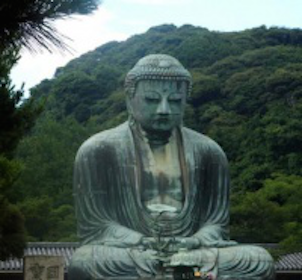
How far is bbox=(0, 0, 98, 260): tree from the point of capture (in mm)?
5250

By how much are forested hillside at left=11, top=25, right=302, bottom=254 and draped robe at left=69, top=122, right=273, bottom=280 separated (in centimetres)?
473

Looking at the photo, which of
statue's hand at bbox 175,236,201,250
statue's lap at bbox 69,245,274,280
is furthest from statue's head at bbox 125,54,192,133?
statue's lap at bbox 69,245,274,280

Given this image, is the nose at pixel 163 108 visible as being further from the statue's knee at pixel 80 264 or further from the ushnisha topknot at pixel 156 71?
the statue's knee at pixel 80 264

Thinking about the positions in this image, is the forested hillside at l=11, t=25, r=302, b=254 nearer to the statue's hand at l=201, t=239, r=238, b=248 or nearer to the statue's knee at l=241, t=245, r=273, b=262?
the statue's hand at l=201, t=239, r=238, b=248

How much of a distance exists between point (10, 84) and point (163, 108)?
4.27 metres

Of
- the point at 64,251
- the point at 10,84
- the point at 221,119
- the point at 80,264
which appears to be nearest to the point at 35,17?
the point at 80,264

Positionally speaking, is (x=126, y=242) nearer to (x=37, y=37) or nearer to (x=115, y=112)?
(x=37, y=37)

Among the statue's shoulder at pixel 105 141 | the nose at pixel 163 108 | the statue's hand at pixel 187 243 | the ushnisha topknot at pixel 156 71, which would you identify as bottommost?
the statue's hand at pixel 187 243

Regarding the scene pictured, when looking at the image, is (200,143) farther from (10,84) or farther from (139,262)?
(10,84)

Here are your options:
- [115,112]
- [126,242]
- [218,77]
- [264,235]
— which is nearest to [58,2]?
[126,242]

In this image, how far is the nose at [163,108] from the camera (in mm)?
8722

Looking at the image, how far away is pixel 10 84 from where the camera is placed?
12414mm

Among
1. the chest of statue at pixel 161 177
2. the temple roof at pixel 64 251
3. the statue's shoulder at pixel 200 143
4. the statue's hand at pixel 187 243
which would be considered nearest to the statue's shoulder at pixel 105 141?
the chest of statue at pixel 161 177

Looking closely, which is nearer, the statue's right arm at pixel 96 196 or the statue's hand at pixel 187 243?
the statue's hand at pixel 187 243
